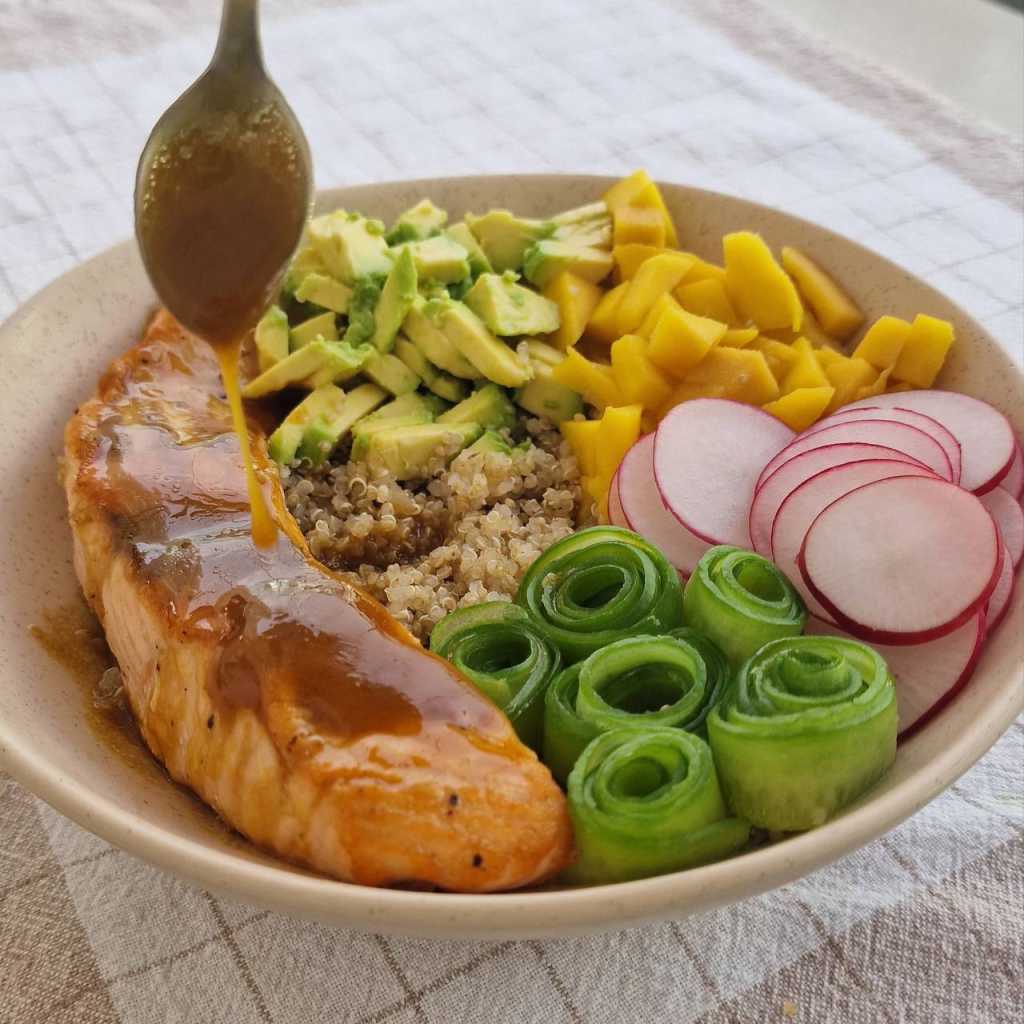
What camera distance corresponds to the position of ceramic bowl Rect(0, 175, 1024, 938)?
1.41 metres

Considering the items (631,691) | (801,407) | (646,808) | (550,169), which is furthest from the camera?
A: (550,169)

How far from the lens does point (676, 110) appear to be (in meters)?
4.03

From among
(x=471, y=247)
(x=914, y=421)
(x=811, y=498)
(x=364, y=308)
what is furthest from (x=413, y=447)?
(x=914, y=421)

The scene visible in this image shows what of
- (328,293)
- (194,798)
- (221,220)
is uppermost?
(221,220)

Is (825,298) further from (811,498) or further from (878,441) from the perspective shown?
(811,498)

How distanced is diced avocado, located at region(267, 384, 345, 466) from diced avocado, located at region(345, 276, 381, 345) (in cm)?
13

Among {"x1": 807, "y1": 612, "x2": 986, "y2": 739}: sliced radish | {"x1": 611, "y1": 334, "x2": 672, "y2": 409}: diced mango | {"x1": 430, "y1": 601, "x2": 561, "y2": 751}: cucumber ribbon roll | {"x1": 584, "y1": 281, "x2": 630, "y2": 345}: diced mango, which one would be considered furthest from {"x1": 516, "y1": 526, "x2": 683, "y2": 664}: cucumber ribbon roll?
{"x1": 584, "y1": 281, "x2": 630, "y2": 345}: diced mango

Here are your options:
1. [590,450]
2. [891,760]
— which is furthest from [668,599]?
[590,450]

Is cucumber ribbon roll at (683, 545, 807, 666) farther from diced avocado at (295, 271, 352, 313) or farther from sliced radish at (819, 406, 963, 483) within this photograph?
diced avocado at (295, 271, 352, 313)

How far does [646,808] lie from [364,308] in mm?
1420

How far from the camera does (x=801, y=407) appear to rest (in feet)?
7.50

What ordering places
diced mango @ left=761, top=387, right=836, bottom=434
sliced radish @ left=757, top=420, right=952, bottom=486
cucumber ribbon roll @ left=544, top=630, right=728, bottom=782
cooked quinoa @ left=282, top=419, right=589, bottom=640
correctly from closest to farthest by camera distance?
1. cucumber ribbon roll @ left=544, top=630, right=728, bottom=782
2. sliced radish @ left=757, top=420, right=952, bottom=486
3. cooked quinoa @ left=282, top=419, right=589, bottom=640
4. diced mango @ left=761, top=387, right=836, bottom=434

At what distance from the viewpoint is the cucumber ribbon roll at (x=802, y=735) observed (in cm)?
149

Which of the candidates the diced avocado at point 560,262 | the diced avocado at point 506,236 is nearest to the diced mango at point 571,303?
the diced avocado at point 560,262
